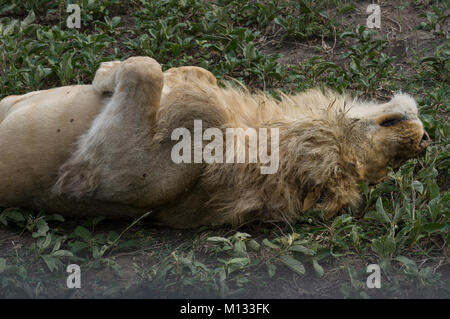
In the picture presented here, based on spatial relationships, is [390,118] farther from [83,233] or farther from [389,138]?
[83,233]

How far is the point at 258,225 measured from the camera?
361 cm

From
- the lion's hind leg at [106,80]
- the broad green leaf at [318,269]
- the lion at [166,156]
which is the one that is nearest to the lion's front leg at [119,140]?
the lion at [166,156]

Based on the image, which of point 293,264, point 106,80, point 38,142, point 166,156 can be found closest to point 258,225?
point 293,264

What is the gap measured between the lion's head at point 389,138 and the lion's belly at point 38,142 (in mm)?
1589

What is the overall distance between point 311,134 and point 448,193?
0.82 metres

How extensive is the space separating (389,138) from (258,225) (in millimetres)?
929

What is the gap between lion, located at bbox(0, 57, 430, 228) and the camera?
3.35 m

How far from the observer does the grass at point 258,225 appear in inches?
120

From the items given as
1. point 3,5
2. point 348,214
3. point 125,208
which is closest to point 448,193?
point 348,214

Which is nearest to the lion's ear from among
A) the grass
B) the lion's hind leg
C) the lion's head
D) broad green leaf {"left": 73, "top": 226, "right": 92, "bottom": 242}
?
the lion's head

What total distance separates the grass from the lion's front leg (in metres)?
0.26

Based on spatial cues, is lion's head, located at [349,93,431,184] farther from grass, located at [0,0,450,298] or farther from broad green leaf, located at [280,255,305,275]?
broad green leaf, located at [280,255,305,275]

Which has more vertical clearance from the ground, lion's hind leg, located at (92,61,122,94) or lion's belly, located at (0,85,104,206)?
lion's hind leg, located at (92,61,122,94)

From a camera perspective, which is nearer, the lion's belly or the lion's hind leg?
the lion's belly
